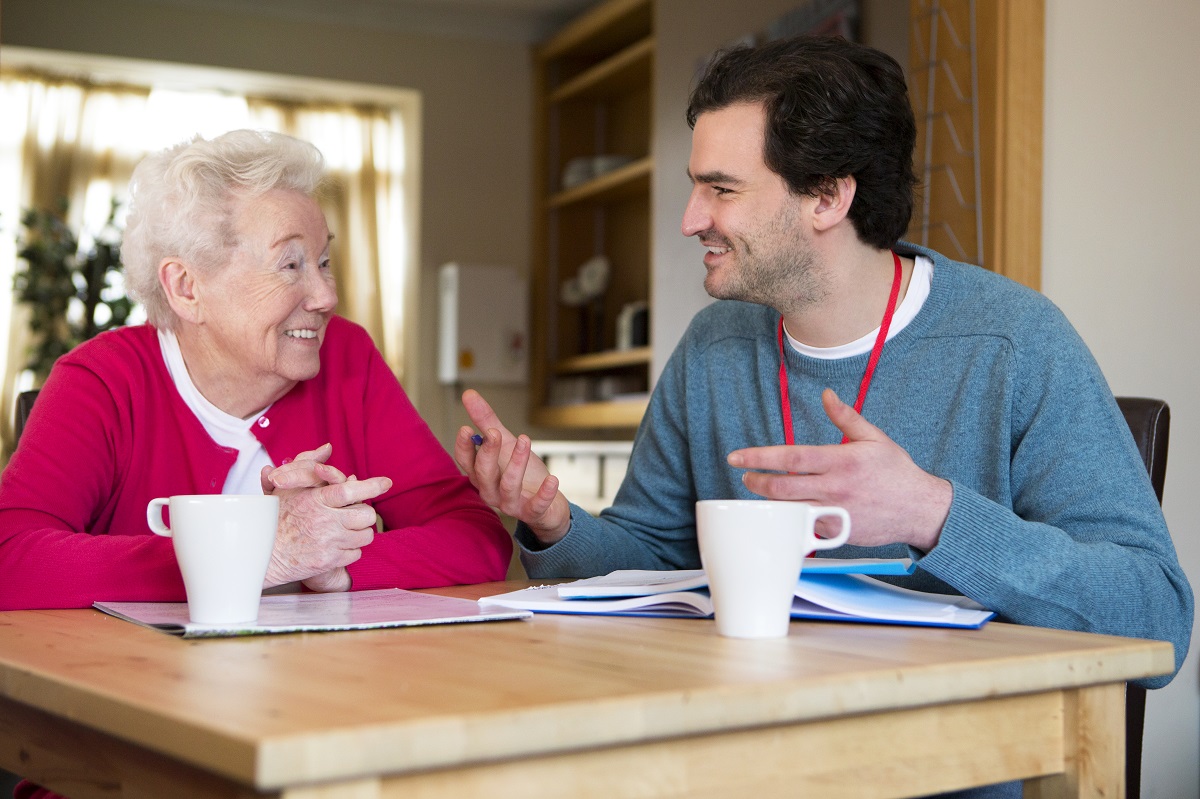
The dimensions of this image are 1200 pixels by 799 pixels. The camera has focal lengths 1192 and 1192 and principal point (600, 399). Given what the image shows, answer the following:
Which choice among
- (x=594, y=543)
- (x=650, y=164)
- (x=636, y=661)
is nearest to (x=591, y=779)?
(x=636, y=661)

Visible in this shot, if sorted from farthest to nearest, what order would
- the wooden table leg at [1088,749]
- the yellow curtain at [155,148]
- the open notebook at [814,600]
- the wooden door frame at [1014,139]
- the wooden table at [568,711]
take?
the yellow curtain at [155,148]
the wooden door frame at [1014,139]
the open notebook at [814,600]
the wooden table leg at [1088,749]
the wooden table at [568,711]

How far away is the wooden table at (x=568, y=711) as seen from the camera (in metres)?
0.62

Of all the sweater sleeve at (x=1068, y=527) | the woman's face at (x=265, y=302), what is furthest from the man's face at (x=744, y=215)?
the woman's face at (x=265, y=302)

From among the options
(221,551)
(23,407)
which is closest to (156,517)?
(221,551)

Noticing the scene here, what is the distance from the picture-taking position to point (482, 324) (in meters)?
5.66

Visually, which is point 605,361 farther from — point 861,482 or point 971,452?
point 861,482

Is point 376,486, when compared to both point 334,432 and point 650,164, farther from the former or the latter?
point 650,164

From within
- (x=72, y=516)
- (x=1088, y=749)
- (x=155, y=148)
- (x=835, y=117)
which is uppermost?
(x=155, y=148)

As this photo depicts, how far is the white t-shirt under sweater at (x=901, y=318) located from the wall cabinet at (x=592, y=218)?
3.41 metres

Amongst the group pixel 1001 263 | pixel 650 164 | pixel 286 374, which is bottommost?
pixel 286 374

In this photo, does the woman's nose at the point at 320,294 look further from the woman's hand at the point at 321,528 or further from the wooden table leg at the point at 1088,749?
the wooden table leg at the point at 1088,749

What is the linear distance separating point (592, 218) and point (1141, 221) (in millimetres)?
3977

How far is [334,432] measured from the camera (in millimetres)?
1738

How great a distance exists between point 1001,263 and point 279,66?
4.30m
